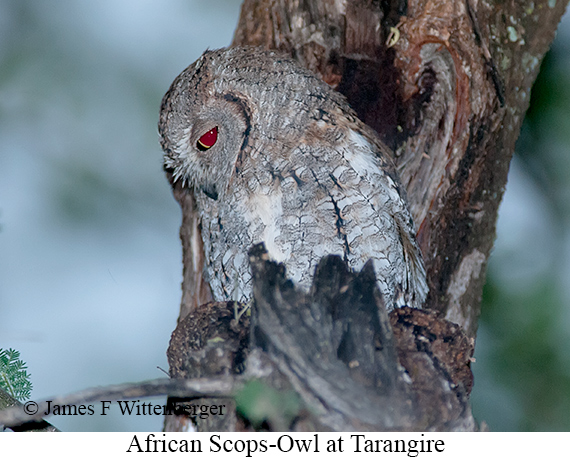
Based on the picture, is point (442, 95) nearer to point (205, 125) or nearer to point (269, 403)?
point (205, 125)

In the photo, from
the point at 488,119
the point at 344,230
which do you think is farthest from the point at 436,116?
the point at 344,230

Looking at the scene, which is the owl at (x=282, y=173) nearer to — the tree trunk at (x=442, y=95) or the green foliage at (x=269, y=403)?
the tree trunk at (x=442, y=95)

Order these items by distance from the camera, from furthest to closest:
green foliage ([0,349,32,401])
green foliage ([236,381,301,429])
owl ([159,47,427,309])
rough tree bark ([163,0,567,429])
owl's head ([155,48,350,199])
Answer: rough tree bark ([163,0,567,429]) → owl's head ([155,48,350,199]) → owl ([159,47,427,309]) → green foliage ([0,349,32,401]) → green foliage ([236,381,301,429])

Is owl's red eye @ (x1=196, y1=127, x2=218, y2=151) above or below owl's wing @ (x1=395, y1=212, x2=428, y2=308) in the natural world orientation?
above

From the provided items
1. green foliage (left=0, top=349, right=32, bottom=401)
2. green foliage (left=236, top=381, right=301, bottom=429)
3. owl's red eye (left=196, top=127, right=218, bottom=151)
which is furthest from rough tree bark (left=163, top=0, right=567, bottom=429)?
green foliage (left=0, top=349, right=32, bottom=401)

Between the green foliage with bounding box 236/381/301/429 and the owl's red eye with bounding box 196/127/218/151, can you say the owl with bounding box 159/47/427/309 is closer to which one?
the owl's red eye with bounding box 196/127/218/151

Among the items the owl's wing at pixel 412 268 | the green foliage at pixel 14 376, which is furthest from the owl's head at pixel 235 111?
the green foliage at pixel 14 376
